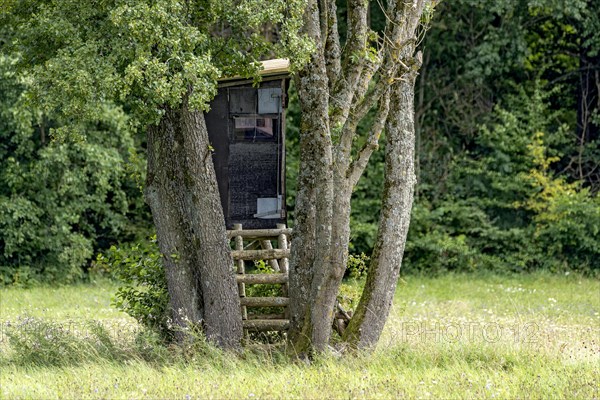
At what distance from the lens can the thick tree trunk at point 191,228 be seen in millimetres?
10883

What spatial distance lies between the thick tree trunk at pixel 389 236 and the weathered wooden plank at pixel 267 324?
3.06ft

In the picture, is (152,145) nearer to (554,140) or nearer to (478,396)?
(478,396)

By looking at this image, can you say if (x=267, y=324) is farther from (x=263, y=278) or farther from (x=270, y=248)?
(x=270, y=248)

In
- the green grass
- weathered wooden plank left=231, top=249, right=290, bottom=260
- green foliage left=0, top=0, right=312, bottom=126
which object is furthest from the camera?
weathered wooden plank left=231, top=249, right=290, bottom=260

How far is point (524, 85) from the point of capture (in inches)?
933

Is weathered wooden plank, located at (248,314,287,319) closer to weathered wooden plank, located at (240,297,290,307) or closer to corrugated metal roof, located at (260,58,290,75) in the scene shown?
weathered wooden plank, located at (240,297,290,307)

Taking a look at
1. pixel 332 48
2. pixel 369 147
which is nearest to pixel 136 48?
pixel 369 147

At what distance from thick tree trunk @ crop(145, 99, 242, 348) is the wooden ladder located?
1.70 feet

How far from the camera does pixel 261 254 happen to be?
12.2 m

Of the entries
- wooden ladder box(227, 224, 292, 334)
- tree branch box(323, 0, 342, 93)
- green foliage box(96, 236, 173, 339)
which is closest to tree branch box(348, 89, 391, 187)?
tree branch box(323, 0, 342, 93)

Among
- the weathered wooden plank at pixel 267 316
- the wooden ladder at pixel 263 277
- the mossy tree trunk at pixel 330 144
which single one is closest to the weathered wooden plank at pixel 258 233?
the wooden ladder at pixel 263 277

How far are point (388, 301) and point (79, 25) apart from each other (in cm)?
444

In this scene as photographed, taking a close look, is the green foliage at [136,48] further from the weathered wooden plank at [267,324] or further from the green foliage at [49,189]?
the green foliage at [49,189]

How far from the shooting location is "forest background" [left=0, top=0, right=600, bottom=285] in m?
20.7
